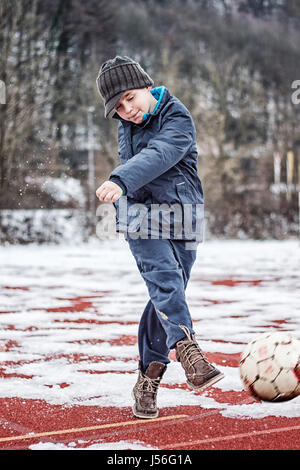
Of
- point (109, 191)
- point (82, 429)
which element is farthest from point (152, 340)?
point (109, 191)

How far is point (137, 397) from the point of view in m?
3.81

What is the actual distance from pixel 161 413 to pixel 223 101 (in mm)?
31020

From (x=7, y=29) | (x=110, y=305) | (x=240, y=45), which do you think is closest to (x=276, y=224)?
(x=7, y=29)

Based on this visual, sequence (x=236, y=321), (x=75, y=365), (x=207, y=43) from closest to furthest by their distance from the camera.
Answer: (x=75, y=365) < (x=236, y=321) < (x=207, y=43)

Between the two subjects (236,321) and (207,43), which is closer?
(236,321)

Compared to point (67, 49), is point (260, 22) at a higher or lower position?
higher

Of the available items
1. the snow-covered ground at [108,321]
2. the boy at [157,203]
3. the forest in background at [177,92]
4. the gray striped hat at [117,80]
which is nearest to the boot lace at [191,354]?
the boy at [157,203]

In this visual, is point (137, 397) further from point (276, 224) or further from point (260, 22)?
point (260, 22)

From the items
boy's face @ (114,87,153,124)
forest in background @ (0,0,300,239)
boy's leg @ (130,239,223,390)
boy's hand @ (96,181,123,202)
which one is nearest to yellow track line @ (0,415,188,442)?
boy's leg @ (130,239,223,390)

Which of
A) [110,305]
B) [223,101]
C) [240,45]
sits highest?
[240,45]

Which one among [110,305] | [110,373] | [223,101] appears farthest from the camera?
[223,101]

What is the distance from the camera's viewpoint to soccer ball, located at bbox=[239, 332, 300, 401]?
376cm

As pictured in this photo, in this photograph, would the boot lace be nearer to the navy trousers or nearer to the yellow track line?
the navy trousers

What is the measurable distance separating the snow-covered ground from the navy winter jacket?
1.02m
